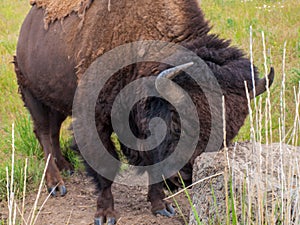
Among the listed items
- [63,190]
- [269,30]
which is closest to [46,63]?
[63,190]

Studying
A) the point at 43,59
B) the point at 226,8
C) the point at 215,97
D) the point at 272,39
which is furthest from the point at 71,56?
the point at 226,8

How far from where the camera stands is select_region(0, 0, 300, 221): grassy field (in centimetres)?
548

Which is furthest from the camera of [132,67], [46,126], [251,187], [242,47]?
[242,47]

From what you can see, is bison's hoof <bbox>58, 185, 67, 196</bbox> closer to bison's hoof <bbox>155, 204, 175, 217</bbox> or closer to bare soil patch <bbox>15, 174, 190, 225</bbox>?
bare soil patch <bbox>15, 174, 190, 225</bbox>

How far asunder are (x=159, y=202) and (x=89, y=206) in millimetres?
626

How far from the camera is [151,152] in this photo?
3977 millimetres

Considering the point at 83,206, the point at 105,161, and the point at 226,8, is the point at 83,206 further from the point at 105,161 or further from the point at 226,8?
the point at 226,8

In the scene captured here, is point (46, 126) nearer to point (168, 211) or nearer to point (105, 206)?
point (105, 206)

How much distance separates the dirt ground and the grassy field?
341 mm

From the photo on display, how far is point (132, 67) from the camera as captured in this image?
3.96 meters

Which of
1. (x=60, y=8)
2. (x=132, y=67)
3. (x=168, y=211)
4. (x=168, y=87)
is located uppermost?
(x=60, y=8)

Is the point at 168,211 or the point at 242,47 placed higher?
the point at 242,47

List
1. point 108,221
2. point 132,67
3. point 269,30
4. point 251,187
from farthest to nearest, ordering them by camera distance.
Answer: point 269,30
point 108,221
point 132,67
point 251,187

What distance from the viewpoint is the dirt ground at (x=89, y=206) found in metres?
4.27
